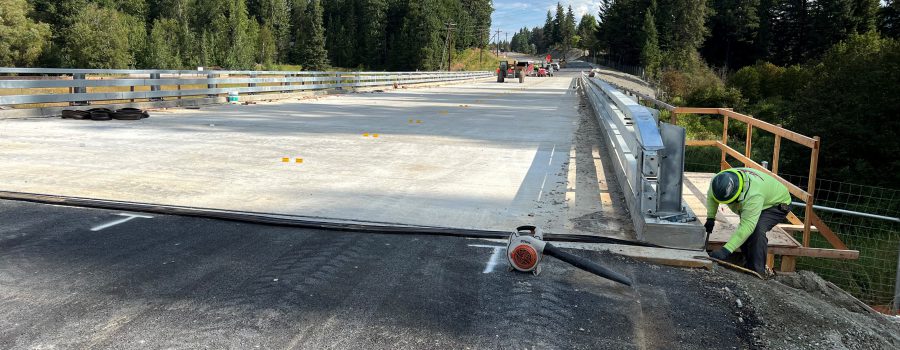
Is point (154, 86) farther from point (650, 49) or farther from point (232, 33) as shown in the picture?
point (650, 49)

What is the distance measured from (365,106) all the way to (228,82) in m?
4.43

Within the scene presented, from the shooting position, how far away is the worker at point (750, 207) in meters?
5.57

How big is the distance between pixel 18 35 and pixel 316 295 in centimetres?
7311

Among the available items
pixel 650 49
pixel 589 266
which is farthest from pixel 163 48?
pixel 589 266

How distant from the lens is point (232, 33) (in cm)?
10450

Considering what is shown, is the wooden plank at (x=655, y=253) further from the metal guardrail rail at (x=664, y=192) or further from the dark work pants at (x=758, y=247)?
the dark work pants at (x=758, y=247)

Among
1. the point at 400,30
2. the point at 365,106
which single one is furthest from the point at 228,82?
the point at 400,30

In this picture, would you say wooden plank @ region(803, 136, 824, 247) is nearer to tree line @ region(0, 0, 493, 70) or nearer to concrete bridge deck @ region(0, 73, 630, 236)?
concrete bridge deck @ region(0, 73, 630, 236)

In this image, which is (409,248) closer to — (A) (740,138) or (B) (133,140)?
(B) (133,140)

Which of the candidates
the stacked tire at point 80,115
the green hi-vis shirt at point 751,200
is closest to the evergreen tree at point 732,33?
the stacked tire at point 80,115

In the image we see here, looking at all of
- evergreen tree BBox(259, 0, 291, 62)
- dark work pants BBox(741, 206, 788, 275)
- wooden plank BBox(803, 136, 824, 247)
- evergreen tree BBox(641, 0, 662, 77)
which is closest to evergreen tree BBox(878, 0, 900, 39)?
evergreen tree BBox(641, 0, 662, 77)

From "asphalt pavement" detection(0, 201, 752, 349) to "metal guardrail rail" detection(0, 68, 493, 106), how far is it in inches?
387

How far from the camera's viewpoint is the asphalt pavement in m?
3.62

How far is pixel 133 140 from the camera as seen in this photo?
11.2m
